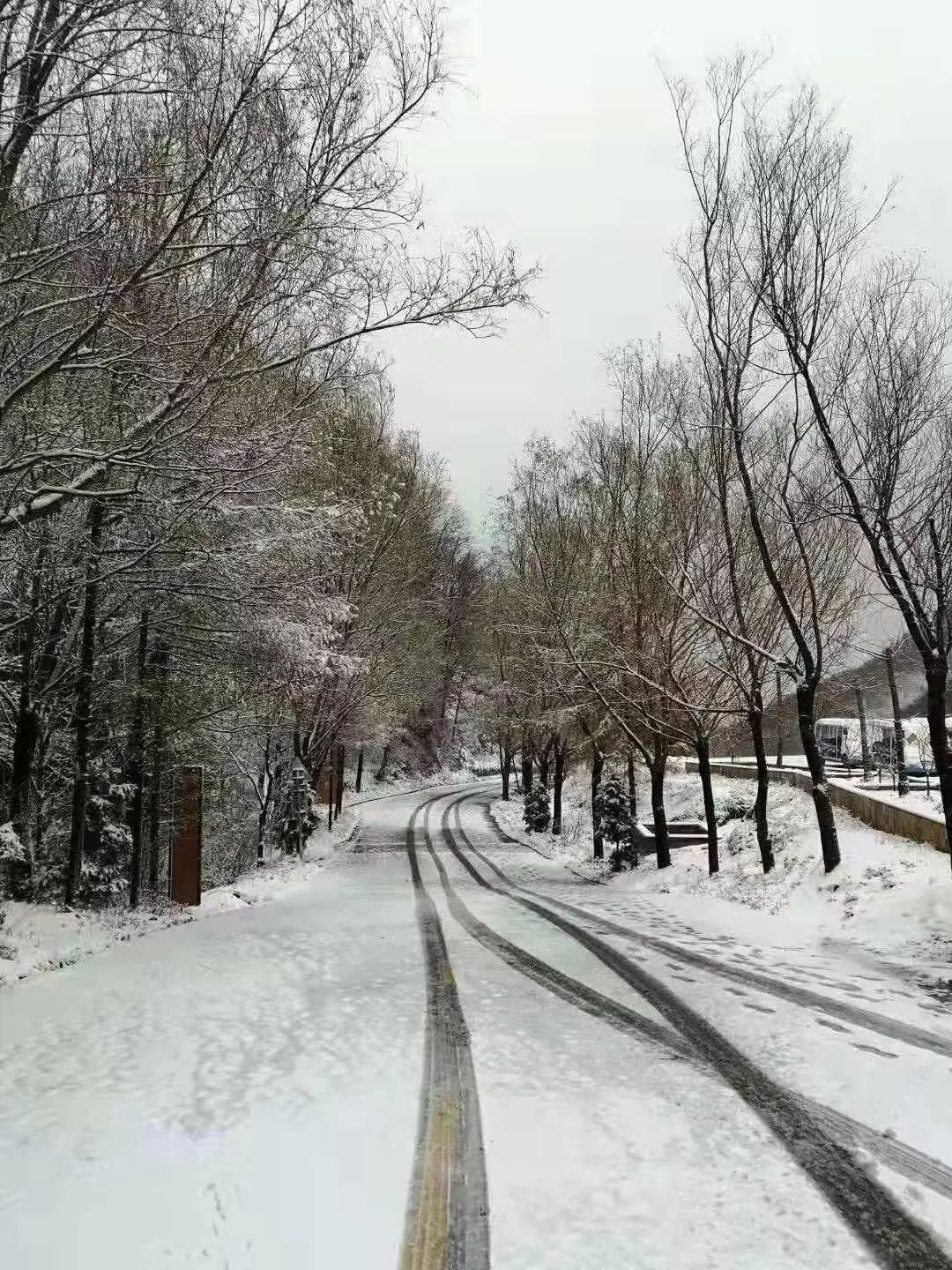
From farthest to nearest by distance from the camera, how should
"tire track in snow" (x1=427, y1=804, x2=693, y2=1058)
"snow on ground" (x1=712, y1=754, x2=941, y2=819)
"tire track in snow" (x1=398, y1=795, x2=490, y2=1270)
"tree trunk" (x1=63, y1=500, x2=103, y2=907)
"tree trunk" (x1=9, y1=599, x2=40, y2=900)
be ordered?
"snow on ground" (x1=712, y1=754, x2=941, y2=819)
"tree trunk" (x1=63, y1=500, x2=103, y2=907)
"tree trunk" (x1=9, y1=599, x2=40, y2=900)
"tire track in snow" (x1=427, y1=804, x2=693, y2=1058)
"tire track in snow" (x1=398, y1=795, x2=490, y2=1270)

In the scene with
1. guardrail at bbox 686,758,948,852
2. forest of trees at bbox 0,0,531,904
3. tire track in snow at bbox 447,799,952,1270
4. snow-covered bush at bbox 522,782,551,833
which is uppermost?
forest of trees at bbox 0,0,531,904

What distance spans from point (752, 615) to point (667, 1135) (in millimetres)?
13509

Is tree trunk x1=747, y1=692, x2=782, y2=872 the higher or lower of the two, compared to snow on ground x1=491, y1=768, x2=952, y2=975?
higher

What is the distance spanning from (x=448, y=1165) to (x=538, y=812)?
90.1 ft

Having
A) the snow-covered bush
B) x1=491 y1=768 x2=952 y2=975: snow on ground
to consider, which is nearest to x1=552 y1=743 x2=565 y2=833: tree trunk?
the snow-covered bush

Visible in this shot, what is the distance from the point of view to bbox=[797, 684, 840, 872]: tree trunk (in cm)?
1286

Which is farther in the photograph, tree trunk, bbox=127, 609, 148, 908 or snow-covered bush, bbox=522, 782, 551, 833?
snow-covered bush, bbox=522, 782, 551, 833

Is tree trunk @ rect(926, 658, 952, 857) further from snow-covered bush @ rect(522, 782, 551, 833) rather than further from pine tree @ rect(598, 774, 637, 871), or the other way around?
snow-covered bush @ rect(522, 782, 551, 833)

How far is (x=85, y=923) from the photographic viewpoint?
32.8ft

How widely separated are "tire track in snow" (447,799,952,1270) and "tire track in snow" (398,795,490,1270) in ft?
4.72

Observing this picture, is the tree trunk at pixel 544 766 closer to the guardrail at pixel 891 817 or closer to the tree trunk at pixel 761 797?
the guardrail at pixel 891 817

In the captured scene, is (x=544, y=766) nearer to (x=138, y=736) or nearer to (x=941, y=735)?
(x=138, y=736)

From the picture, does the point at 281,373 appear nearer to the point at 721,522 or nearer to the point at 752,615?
the point at 721,522

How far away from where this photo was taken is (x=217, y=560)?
31.7 feet
